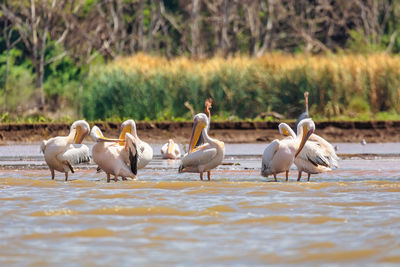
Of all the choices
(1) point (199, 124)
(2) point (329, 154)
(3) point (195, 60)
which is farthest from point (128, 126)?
(3) point (195, 60)

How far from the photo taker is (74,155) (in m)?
11.8

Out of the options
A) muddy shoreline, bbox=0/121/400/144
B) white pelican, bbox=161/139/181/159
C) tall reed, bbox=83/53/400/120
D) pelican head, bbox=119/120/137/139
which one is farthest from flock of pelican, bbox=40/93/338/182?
tall reed, bbox=83/53/400/120

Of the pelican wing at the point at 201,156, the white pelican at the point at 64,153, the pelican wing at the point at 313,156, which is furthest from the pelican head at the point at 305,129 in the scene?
the white pelican at the point at 64,153

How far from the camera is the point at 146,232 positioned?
7375 millimetres

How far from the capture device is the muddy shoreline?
2162 centimetres

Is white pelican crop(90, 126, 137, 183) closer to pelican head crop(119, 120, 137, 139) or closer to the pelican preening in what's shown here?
the pelican preening

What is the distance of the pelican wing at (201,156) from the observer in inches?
474

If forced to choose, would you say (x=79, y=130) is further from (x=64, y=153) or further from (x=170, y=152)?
(x=170, y=152)

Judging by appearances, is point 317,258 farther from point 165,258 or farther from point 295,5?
point 295,5

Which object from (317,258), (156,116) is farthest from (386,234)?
(156,116)

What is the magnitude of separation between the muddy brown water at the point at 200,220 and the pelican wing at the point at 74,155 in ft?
1.05

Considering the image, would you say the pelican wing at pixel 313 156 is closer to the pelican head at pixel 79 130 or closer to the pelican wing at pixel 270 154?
the pelican wing at pixel 270 154

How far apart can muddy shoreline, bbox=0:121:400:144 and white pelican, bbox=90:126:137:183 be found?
974 centimetres

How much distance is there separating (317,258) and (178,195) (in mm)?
3983
